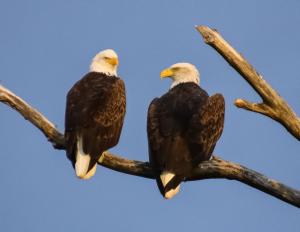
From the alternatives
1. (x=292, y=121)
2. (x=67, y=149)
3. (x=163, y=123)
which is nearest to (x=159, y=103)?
(x=163, y=123)

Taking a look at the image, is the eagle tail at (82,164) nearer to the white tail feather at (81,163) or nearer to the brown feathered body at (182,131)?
the white tail feather at (81,163)

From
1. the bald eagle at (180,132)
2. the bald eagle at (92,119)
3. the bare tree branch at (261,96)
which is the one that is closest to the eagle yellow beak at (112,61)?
the bald eagle at (92,119)

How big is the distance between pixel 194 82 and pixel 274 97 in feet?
9.50

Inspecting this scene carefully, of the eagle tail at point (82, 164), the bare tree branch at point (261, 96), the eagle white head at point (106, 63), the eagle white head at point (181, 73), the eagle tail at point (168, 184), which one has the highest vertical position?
the eagle white head at point (106, 63)

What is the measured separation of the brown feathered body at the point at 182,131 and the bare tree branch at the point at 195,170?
171mm

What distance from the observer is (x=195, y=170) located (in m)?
8.78

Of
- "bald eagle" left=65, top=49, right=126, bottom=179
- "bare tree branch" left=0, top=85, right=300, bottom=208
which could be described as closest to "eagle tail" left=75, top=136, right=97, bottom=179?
"bald eagle" left=65, top=49, right=126, bottom=179

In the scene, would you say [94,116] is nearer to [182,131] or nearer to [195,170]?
[182,131]

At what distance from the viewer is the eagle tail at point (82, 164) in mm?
9070

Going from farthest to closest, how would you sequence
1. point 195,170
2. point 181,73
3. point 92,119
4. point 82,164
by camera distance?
point 181,73 → point 92,119 → point 82,164 → point 195,170

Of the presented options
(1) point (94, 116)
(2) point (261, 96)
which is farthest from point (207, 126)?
(1) point (94, 116)

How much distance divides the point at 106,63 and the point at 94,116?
1.87 meters

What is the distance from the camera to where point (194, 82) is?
10.9 m

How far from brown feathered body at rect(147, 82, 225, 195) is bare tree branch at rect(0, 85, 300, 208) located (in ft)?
0.56
